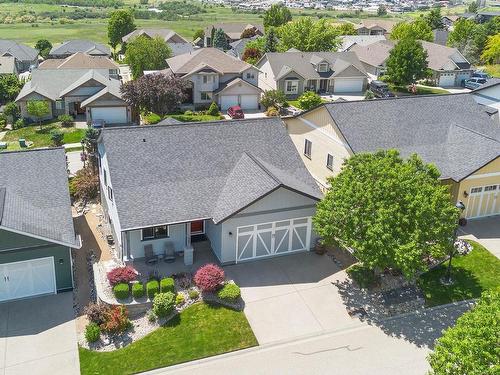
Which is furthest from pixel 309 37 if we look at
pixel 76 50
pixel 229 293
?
pixel 229 293

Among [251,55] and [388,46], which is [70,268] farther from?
[388,46]

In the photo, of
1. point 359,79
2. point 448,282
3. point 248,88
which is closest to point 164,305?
point 448,282

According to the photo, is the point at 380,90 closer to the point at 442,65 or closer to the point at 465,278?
the point at 442,65

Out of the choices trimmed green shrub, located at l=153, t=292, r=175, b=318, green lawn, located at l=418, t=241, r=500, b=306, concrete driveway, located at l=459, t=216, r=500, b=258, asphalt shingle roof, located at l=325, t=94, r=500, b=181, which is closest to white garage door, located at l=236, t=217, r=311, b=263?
trimmed green shrub, located at l=153, t=292, r=175, b=318

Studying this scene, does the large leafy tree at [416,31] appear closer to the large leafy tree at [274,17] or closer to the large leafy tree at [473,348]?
the large leafy tree at [274,17]

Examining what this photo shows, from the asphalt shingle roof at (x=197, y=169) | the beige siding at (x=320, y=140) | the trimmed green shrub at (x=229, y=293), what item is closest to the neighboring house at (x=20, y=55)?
the beige siding at (x=320, y=140)

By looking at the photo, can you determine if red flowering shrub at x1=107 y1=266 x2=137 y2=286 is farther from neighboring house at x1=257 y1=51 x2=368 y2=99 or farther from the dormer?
the dormer
